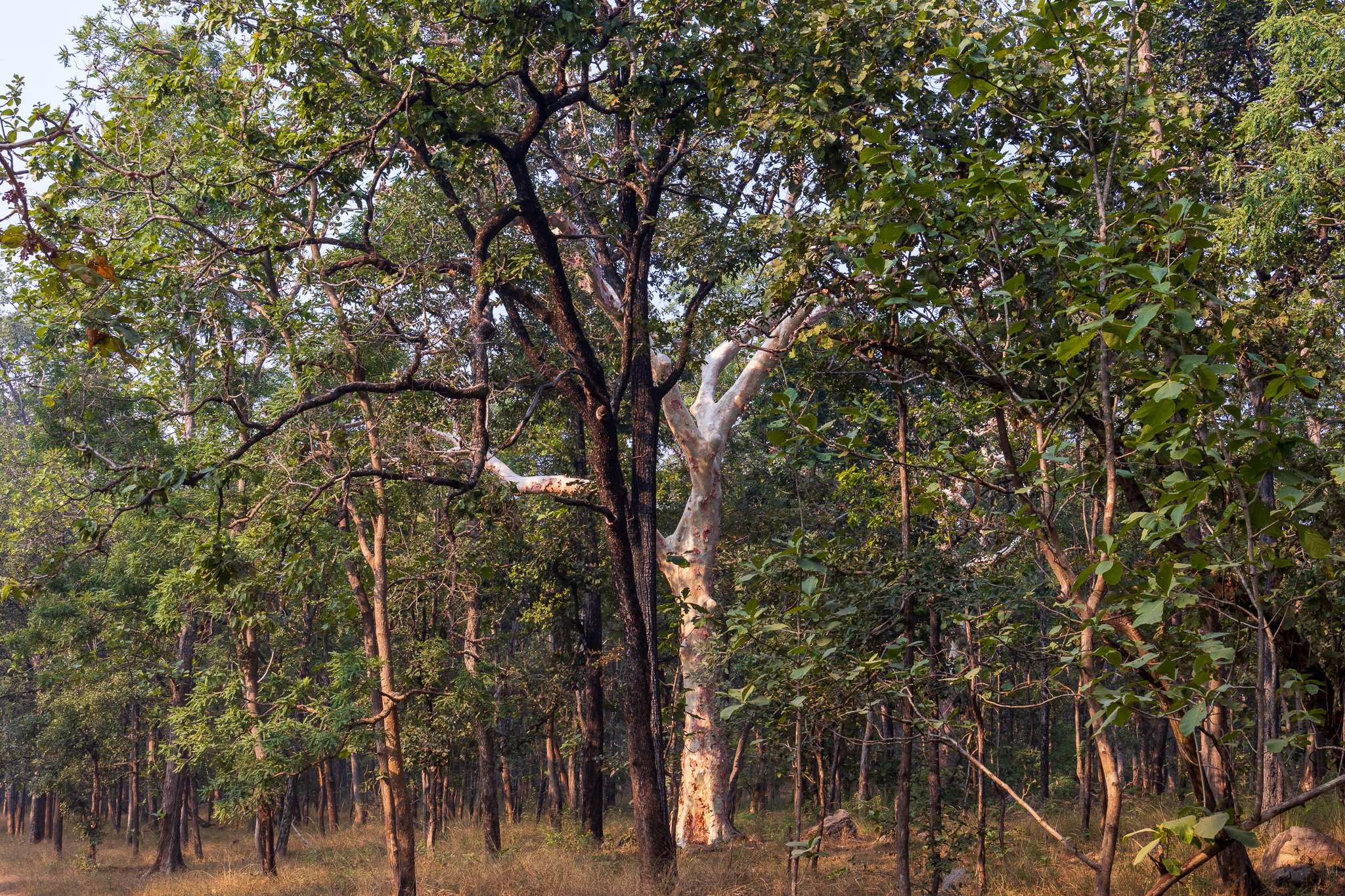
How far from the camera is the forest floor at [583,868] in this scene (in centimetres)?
1116

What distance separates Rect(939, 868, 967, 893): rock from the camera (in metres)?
11.0

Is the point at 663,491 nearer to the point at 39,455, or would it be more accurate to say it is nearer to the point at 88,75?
the point at 39,455

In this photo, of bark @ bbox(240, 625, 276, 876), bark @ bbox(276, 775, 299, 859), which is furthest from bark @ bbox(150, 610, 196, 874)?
bark @ bbox(276, 775, 299, 859)

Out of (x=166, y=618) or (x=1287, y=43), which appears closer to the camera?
(x=166, y=618)

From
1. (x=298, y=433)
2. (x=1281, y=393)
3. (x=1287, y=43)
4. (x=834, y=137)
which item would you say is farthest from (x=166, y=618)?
(x=1287, y=43)

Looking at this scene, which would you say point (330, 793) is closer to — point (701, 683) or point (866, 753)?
point (701, 683)

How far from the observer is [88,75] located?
31.6 ft

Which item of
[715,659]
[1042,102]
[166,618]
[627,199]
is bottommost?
[715,659]

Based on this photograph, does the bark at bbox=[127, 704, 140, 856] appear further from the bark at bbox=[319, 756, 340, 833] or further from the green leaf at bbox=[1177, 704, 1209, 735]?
the green leaf at bbox=[1177, 704, 1209, 735]

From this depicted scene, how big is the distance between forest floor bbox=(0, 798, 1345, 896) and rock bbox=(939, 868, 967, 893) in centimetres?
16

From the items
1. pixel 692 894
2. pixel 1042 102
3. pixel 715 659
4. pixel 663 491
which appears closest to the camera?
pixel 1042 102

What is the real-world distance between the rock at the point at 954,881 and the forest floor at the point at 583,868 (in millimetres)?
159

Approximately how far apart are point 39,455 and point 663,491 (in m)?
13.5

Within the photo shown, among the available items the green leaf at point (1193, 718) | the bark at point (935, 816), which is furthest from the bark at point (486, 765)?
the green leaf at point (1193, 718)
